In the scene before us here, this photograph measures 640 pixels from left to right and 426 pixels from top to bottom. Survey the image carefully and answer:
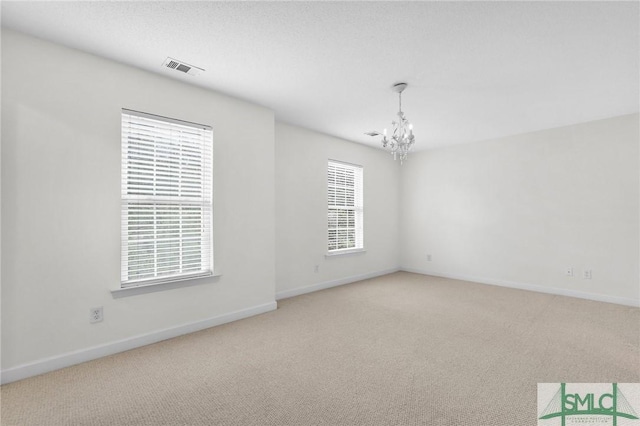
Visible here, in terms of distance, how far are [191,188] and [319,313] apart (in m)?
2.05

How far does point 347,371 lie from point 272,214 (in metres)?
2.08

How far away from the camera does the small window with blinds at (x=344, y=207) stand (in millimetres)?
5121

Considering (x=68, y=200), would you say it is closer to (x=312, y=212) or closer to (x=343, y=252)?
(x=312, y=212)

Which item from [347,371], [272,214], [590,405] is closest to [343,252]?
[272,214]

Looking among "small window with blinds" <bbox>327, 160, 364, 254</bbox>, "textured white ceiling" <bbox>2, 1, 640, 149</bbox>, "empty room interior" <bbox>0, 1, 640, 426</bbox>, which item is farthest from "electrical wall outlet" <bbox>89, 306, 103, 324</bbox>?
"small window with blinds" <bbox>327, 160, 364, 254</bbox>

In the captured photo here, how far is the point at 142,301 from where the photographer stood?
108 inches

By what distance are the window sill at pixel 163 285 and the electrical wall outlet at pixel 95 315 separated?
5.6 inches

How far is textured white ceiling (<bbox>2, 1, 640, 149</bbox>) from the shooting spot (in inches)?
78.4

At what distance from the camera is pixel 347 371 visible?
229cm

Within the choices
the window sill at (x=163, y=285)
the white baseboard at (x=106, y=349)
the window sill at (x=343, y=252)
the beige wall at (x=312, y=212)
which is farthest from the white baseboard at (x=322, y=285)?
the window sill at (x=163, y=285)

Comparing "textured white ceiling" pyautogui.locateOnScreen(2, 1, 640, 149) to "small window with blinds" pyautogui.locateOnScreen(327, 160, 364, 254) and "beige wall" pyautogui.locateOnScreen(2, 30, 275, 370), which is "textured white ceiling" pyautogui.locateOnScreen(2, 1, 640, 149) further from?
"small window with blinds" pyautogui.locateOnScreen(327, 160, 364, 254)

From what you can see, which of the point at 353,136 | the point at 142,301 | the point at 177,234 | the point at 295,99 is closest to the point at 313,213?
the point at 353,136

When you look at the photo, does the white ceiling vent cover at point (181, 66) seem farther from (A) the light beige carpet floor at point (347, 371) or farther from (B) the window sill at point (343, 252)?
(B) the window sill at point (343, 252)

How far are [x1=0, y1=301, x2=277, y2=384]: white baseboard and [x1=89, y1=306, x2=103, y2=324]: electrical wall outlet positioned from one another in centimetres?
22
